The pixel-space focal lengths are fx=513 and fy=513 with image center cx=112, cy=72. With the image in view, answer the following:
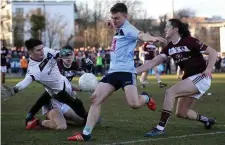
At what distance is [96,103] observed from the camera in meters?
8.29

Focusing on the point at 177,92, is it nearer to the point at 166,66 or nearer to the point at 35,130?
the point at 35,130

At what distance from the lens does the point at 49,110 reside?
10.1 meters

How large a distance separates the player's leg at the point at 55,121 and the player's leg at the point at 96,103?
144 centimetres

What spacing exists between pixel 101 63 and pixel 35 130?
3064 centimetres

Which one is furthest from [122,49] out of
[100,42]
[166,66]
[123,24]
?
[100,42]

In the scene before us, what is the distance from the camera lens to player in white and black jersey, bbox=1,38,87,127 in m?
9.32

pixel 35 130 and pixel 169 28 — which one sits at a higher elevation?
pixel 169 28

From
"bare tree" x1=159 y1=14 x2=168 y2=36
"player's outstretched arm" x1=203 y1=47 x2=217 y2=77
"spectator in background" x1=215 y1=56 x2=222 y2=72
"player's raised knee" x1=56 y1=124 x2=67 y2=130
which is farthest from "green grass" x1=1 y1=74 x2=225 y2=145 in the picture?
"bare tree" x1=159 y1=14 x2=168 y2=36

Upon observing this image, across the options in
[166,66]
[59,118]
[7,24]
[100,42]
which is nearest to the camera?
[59,118]

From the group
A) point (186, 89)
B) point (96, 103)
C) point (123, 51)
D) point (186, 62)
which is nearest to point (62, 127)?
point (96, 103)

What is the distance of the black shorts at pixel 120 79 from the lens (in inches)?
331

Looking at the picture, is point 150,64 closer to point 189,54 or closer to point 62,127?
point 189,54

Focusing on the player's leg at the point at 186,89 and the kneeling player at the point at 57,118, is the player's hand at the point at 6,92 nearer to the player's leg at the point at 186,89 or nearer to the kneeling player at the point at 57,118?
the kneeling player at the point at 57,118

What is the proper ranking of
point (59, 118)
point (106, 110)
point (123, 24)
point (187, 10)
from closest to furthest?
point (123, 24)
point (59, 118)
point (106, 110)
point (187, 10)
